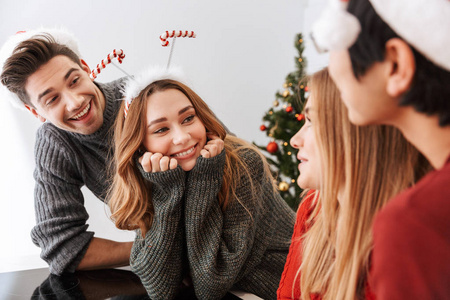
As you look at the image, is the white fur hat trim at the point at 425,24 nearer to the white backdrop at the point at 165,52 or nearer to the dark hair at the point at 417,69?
the dark hair at the point at 417,69

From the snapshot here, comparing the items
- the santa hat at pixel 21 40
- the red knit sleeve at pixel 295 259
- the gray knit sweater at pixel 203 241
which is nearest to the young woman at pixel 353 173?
the red knit sleeve at pixel 295 259

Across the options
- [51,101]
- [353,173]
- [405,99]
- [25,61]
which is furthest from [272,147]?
[405,99]

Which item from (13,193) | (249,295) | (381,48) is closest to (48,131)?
(249,295)

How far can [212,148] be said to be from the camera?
1.51m

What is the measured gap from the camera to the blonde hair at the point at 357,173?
2.86ft

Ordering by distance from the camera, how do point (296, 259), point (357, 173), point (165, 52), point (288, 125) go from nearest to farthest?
point (357, 173)
point (296, 259)
point (288, 125)
point (165, 52)

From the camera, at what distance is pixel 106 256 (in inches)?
71.9

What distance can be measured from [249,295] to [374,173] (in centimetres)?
81

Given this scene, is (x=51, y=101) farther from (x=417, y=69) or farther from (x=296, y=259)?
(x=417, y=69)

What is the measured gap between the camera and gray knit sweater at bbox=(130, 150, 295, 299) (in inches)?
58.2

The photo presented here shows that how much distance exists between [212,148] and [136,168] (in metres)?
0.28

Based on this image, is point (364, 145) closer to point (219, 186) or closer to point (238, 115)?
point (219, 186)

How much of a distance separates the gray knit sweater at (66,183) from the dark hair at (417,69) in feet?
4.28

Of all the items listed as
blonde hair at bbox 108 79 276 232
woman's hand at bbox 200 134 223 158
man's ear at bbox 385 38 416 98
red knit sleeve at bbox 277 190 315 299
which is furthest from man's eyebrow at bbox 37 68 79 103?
man's ear at bbox 385 38 416 98
